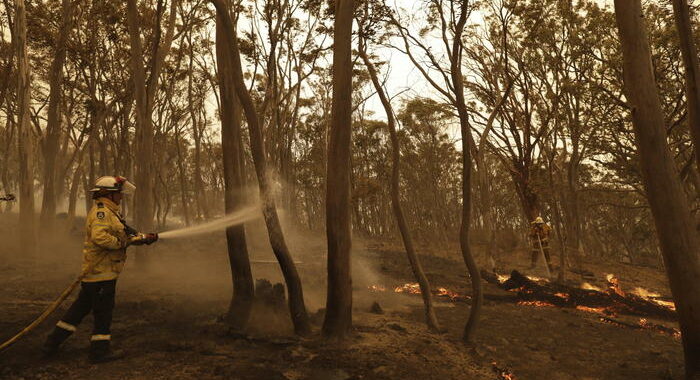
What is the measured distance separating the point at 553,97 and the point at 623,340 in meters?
10.4

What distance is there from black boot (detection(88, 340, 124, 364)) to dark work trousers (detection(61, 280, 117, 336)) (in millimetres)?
104

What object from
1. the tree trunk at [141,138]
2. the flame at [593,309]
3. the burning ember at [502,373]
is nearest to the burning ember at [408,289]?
the flame at [593,309]

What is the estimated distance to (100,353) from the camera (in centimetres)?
450

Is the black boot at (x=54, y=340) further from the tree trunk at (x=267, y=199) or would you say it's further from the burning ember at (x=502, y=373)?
the burning ember at (x=502, y=373)

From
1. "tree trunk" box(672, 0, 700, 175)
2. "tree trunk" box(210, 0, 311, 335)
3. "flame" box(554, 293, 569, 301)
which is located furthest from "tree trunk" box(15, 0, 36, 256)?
"flame" box(554, 293, 569, 301)

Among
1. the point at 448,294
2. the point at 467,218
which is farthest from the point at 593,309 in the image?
the point at 467,218

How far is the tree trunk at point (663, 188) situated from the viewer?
504 centimetres

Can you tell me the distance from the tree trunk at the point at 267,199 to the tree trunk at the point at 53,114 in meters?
9.64

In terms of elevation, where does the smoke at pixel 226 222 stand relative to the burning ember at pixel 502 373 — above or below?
above

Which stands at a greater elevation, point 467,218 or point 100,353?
point 467,218

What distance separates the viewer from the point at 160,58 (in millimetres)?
12523

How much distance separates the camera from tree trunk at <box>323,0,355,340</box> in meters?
5.79

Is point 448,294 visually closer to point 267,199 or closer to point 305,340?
point 305,340

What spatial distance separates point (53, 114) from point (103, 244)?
11.0 m
